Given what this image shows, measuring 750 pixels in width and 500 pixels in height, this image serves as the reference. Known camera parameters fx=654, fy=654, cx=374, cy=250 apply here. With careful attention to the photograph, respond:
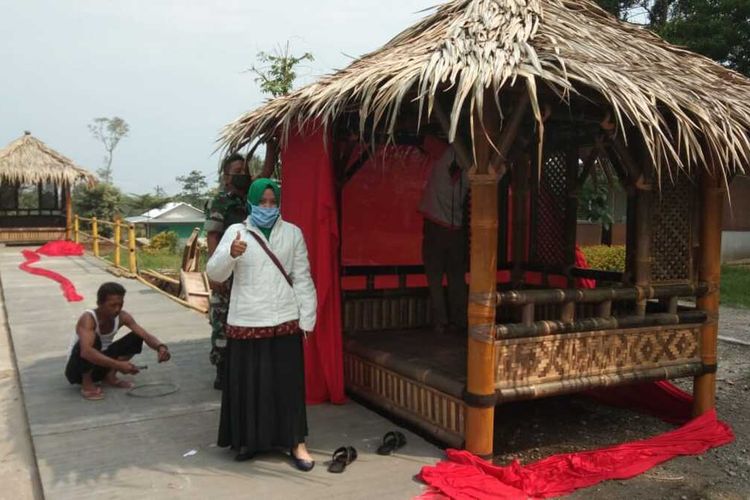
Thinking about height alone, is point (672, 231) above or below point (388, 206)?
below

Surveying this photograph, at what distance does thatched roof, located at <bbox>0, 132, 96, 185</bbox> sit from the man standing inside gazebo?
1697cm

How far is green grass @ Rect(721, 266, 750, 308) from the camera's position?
35.2 feet

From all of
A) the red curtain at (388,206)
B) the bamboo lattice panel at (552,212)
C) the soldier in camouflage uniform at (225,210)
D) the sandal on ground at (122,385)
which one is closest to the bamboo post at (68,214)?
the sandal on ground at (122,385)

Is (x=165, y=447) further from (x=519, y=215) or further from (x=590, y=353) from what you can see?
(x=519, y=215)

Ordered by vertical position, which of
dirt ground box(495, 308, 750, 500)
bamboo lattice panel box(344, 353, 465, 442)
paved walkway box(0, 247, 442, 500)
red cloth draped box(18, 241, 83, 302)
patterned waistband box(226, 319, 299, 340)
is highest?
patterned waistband box(226, 319, 299, 340)

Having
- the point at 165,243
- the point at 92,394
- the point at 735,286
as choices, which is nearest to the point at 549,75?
the point at 92,394

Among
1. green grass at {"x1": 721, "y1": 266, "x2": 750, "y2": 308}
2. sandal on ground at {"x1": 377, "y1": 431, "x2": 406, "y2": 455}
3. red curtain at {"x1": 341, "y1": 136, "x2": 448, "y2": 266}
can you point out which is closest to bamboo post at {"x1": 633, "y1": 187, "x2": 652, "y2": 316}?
sandal on ground at {"x1": 377, "y1": 431, "x2": 406, "y2": 455}

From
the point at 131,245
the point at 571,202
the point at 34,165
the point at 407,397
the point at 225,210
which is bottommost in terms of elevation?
the point at 407,397

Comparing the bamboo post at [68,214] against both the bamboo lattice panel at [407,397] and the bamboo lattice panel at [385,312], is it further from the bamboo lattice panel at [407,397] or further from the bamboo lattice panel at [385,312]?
the bamboo lattice panel at [407,397]

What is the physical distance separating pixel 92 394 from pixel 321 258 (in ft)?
6.55

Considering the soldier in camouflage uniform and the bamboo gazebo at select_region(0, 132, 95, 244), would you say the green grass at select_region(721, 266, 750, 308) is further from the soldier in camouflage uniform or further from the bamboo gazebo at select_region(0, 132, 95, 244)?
the bamboo gazebo at select_region(0, 132, 95, 244)

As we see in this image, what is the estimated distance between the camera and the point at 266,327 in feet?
11.4

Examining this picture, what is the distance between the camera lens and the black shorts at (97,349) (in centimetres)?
487

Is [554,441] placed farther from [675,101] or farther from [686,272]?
[675,101]
